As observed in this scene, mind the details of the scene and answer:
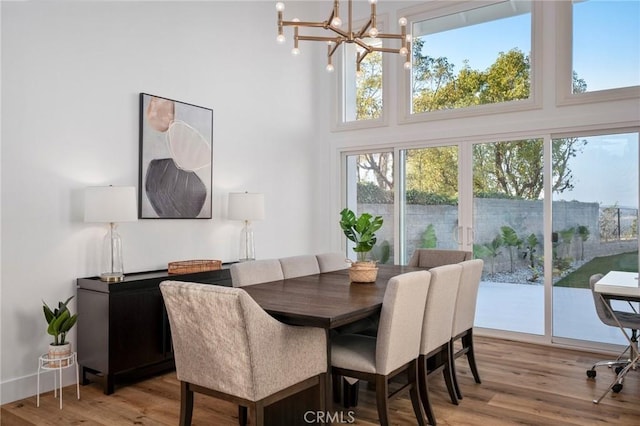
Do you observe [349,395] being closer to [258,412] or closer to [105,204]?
[258,412]

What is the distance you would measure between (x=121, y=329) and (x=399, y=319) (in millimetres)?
2043

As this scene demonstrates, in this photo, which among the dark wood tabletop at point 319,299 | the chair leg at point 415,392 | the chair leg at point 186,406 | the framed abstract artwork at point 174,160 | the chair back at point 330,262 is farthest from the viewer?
the framed abstract artwork at point 174,160

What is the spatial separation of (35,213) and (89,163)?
54 centimetres

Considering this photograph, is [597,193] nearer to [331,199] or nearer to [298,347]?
[331,199]

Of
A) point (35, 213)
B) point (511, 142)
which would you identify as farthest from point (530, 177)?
point (35, 213)

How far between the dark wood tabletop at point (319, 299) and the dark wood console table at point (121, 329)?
3.28 feet

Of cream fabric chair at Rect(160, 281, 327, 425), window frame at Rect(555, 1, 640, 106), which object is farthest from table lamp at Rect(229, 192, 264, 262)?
window frame at Rect(555, 1, 640, 106)

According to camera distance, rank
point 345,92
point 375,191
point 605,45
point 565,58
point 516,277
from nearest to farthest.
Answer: point 605,45
point 565,58
point 516,277
point 375,191
point 345,92

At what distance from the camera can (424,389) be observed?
2824 millimetres

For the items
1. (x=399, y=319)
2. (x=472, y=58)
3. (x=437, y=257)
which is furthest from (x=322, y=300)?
(x=472, y=58)

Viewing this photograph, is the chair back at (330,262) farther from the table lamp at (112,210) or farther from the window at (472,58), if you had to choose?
the window at (472,58)

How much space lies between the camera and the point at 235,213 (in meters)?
4.65

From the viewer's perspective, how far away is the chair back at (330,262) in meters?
3.93

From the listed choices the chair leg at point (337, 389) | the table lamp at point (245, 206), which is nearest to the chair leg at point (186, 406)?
the chair leg at point (337, 389)
